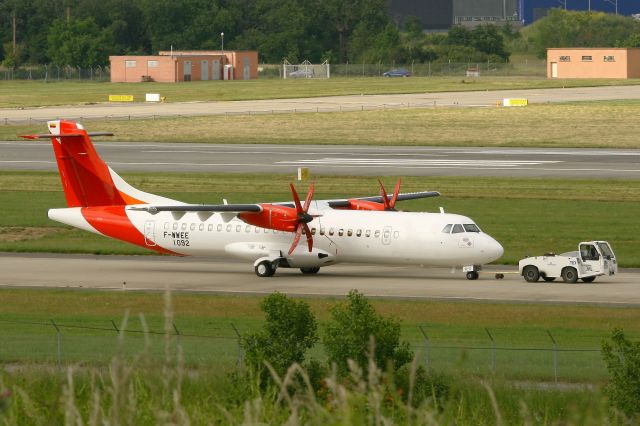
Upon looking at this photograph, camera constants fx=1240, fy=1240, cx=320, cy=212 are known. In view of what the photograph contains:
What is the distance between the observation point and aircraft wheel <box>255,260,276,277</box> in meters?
44.4

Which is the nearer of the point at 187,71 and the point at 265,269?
the point at 265,269

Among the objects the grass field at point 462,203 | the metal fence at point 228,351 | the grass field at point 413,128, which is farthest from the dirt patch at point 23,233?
the grass field at point 413,128

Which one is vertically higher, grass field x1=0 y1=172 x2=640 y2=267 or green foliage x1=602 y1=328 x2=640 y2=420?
grass field x1=0 y1=172 x2=640 y2=267

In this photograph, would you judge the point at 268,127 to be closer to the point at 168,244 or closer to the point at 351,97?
the point at 351,97

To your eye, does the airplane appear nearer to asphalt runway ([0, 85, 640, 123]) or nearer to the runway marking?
the runway marking

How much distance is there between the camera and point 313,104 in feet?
436

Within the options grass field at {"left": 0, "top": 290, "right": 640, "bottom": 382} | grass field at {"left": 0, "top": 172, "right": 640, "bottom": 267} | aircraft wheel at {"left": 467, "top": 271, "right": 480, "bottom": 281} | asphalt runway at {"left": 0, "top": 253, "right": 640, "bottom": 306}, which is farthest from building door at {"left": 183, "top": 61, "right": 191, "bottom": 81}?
grass field at {"left": 0, "top": 290, "right": 640, "bottom": 382}

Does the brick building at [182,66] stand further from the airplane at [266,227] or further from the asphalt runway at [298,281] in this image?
the airplane at [266,227]

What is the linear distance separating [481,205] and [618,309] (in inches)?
995

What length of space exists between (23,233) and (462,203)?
2212cm

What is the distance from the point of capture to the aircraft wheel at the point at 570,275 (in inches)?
1694

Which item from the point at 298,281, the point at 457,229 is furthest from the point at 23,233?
the point at 457,229

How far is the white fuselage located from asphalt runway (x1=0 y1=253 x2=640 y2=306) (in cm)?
93

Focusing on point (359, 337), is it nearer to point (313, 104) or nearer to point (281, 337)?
point (281, 337)
